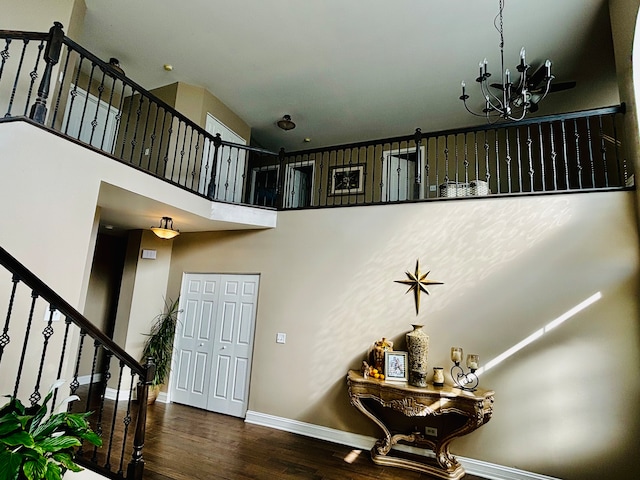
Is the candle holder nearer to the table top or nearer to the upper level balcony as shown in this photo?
the table top

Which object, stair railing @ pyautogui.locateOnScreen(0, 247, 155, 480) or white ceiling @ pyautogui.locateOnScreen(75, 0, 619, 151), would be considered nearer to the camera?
stair railing @ pyautogui.locateOnScreen(0, 247, 155, 480)

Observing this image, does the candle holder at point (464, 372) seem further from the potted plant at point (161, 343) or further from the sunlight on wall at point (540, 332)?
the potted plant at point (161, 343)

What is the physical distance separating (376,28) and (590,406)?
15.5ft

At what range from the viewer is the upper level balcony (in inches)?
136

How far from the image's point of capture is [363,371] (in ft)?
12.6

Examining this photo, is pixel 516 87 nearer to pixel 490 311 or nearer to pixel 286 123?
pixel 490 311

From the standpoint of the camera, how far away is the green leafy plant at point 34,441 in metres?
1.67

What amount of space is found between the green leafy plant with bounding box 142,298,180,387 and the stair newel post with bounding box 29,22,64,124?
3407 mm

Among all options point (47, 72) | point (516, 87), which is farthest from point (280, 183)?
point (516, 87)

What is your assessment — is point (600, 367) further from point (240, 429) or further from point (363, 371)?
point (240, 429)

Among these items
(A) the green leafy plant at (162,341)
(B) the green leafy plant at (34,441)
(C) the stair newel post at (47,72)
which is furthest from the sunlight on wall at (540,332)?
(C) the stair newel post at (47,72)

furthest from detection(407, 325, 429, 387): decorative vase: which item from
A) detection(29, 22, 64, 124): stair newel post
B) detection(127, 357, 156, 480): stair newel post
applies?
detection(29, 22, 64, 124): stair newel post

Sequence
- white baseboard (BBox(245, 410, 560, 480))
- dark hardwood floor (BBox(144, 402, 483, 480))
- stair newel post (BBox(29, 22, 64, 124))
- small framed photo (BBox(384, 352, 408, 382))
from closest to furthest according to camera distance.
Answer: stair newel post (BBox(29, 22, 64, 124)), dark hardwood floor (BBox(144, 402, 483, 480)), white baseboard (BBox(245, 410, 560, 480)), small framed photo (BBox(384, 352, 408, 382))

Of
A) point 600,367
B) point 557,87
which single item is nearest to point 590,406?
point 600,367
